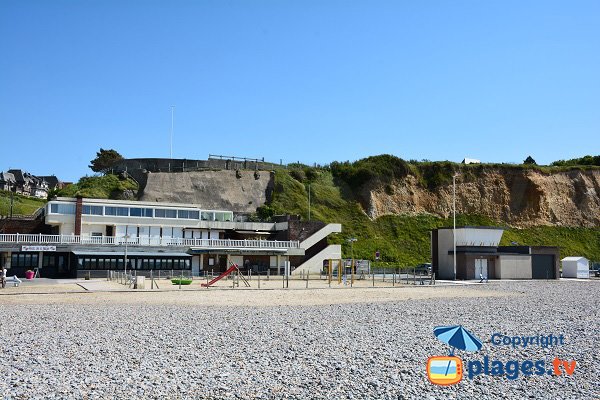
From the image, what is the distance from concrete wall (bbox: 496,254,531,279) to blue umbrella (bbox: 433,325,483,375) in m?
33.4

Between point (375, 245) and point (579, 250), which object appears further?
point (579, 250)

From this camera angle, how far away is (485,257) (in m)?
49.2

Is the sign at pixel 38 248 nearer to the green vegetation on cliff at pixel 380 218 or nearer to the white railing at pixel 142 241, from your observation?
the white railing at pixel 142 241

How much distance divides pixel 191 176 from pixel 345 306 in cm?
4635

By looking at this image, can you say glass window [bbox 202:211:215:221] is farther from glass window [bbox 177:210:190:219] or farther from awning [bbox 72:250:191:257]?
awning [bbox 72:250:191:257]

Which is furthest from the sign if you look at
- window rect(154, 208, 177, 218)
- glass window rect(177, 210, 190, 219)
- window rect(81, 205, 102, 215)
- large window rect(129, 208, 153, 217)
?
glass window rect(177, 210, 190, 219)

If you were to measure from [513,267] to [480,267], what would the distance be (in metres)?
3.29

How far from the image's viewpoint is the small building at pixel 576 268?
5425 centimetres

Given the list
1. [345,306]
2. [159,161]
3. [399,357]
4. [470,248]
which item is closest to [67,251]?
[159,161]

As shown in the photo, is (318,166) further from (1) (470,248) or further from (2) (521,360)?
(2) (521,360)

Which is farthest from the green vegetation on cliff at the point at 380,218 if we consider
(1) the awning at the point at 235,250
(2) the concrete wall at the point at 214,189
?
(1) the awning at the point at 235,250

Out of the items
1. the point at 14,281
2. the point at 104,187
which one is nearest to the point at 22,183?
the point at 104,187

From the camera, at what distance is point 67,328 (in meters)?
17.7

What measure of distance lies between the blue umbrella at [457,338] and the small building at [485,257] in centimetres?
3102
